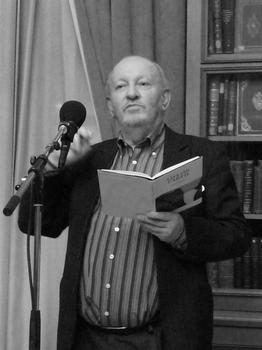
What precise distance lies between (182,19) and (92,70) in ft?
1.36

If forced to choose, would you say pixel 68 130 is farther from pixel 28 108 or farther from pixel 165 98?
pixel 28 108

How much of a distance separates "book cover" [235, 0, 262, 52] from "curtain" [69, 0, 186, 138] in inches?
8.5

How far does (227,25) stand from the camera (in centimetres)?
247

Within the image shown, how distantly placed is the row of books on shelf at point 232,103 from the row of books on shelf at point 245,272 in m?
0.44

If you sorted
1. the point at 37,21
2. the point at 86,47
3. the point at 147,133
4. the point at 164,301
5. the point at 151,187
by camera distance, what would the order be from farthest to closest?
the point at 37,21, the point at 86,47, the point at 147,133, the point at 164,301, the point at 151,187

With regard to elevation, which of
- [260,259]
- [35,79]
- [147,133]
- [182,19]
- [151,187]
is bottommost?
[260,259]

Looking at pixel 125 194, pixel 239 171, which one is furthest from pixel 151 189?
pixel 239 171

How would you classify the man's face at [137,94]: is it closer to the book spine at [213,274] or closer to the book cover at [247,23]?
the book cover at [247,23]

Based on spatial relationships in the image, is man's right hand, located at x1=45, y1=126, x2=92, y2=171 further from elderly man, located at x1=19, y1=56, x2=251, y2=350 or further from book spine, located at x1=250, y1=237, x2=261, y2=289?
book spine, located at x1=250, y1=237, x2=261, y2=289

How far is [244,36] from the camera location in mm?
2479

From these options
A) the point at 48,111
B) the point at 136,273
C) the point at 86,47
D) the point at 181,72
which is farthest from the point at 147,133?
the point at 48,111

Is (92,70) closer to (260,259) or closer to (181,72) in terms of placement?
(181,72)

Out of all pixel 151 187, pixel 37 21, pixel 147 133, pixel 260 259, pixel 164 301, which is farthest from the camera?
pixel 37 21

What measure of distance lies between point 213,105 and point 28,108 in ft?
2.84
